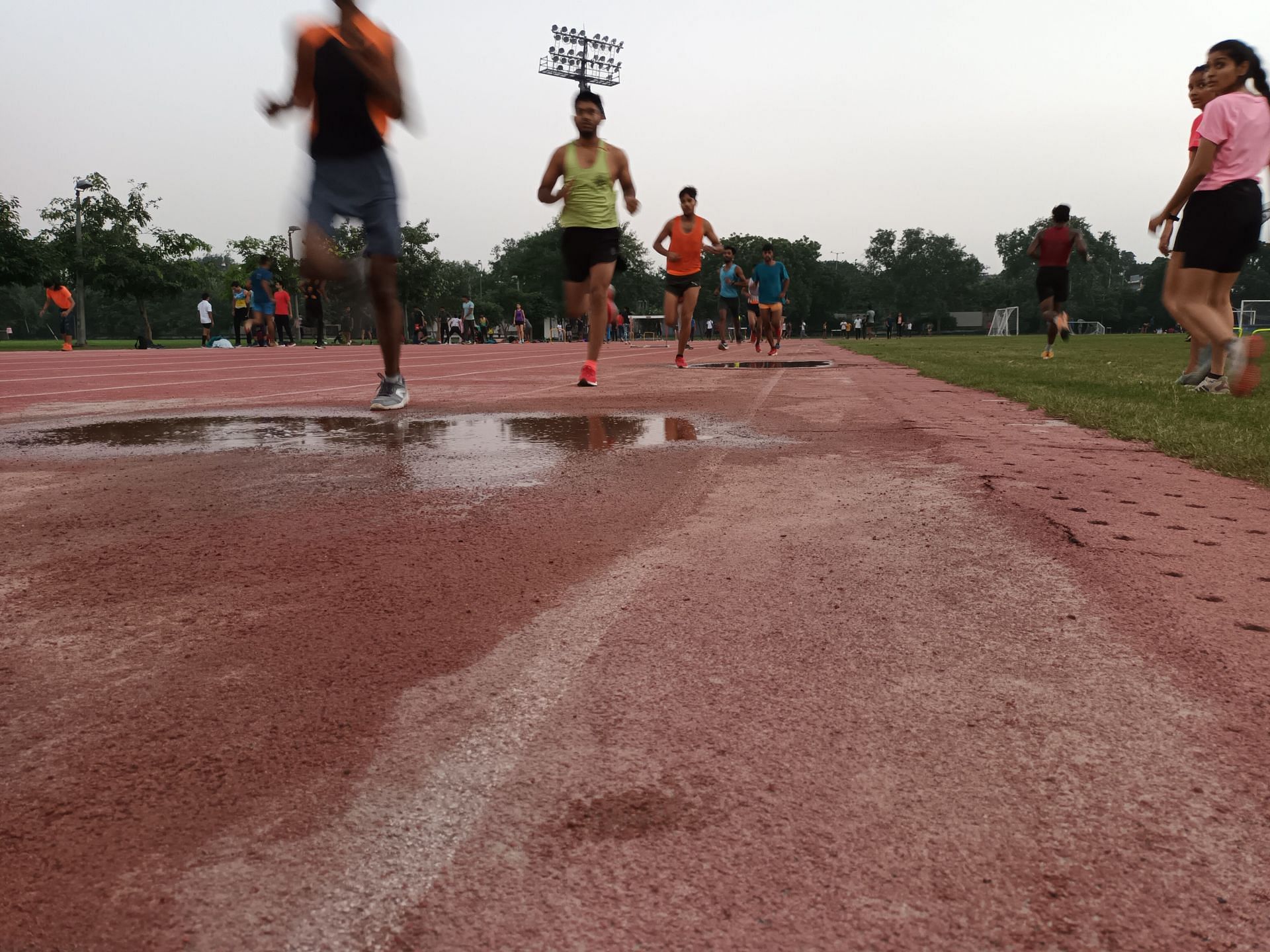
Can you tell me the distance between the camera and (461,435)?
4.64 metres

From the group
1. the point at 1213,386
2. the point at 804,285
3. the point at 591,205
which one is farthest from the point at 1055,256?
the point at 804,285

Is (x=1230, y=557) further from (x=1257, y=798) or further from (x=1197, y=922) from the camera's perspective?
(x=1197, y=922)

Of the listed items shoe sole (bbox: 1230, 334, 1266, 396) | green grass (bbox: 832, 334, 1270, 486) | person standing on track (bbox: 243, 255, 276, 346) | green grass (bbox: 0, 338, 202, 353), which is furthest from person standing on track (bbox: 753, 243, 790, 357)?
green grass (bbox: 0, 338, 202, 353)

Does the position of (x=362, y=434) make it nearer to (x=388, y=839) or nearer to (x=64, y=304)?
(x=388, y=839)

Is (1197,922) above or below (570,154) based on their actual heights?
below

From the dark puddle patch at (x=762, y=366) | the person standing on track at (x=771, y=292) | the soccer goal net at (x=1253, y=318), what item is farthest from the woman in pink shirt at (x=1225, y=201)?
the soccer goal net at (x=1253, y=318)

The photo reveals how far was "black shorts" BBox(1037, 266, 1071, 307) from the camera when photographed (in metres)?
13.3

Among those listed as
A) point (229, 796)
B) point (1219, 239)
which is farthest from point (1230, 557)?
point (1219, 239)

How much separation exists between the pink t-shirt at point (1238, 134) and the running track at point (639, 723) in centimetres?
387

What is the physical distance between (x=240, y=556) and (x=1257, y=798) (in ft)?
7.01

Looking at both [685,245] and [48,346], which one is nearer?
[685,245]

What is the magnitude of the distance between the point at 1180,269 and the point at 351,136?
17.4ft

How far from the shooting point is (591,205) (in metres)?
7.73

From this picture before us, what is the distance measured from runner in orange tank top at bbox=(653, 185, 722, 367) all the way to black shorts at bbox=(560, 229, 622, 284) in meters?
3.85
